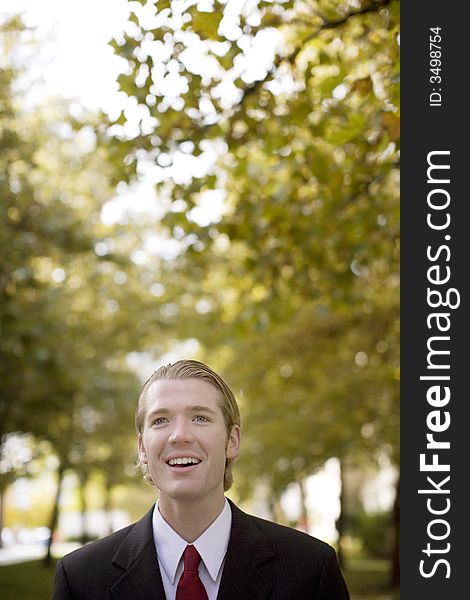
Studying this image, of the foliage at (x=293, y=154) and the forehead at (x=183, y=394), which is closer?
the forehead at (x=183, y=394)

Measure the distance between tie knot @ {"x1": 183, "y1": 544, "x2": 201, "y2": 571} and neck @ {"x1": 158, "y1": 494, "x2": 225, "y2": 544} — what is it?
0.04 metres

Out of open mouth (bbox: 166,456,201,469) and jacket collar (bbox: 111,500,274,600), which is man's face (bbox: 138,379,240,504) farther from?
jacket collar (bbox: 111,500,274,600)

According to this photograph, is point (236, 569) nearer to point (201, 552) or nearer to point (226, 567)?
point (226, 567)

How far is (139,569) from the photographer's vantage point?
339 cm

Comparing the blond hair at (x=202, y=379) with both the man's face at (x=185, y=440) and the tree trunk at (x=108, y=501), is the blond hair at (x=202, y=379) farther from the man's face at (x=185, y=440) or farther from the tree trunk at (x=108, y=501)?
the tree trunk at (x=108, y=501)

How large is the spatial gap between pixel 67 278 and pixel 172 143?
12.0 m

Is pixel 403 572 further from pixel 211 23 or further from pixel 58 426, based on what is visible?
pixel 58 426

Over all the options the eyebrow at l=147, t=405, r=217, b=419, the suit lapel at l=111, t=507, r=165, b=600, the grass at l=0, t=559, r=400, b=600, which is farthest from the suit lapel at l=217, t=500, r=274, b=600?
the grass at l=0, t=559, r=400, b=600

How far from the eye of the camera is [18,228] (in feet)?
39.7

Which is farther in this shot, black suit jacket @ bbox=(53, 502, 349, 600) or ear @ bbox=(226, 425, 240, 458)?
ear @ bbox=(226, 425, 240, 458)

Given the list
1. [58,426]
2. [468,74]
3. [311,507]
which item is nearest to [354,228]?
[468,74]

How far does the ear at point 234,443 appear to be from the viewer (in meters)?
3.50

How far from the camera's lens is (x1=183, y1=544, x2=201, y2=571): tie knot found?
10.8ft

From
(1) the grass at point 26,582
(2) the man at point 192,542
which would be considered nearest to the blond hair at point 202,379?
(2) the man at point 192,542
